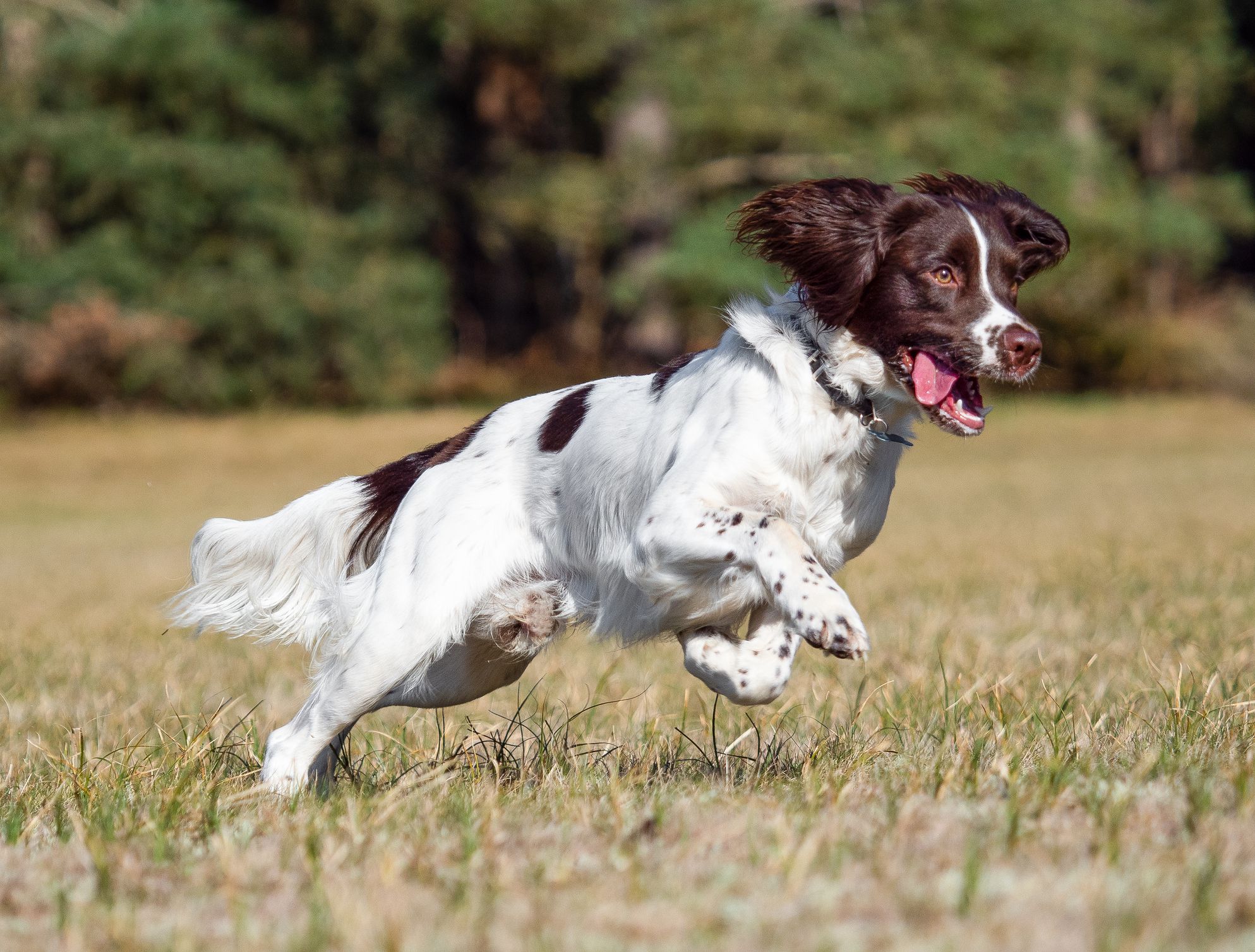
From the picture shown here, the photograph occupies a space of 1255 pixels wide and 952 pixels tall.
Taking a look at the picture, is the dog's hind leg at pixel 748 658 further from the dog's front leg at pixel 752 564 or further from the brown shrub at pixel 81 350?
the brown shrub at pixel 81 350

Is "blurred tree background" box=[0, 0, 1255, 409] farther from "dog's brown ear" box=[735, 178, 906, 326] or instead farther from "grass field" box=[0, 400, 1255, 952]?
"dog's brown ear" box=[735, 178, 906, 326]

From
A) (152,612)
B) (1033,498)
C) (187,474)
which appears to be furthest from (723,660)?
(187,474)

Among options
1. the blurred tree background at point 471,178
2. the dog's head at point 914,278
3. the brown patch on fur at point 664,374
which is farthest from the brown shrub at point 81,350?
the dog's head at point 914,278

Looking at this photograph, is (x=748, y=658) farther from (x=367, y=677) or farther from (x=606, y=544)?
(x=367, y=677)

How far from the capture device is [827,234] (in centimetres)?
364

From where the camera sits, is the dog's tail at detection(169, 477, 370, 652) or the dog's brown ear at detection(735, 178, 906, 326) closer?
the dog's brown ear at detection(735, 178, 906, 326)

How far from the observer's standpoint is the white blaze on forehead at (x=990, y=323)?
3422 millimetres

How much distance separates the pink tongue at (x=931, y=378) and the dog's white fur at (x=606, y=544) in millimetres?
58

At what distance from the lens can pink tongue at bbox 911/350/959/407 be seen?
3492 mm

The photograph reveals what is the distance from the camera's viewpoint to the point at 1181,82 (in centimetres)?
3238

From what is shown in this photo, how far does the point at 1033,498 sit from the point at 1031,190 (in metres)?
9.45

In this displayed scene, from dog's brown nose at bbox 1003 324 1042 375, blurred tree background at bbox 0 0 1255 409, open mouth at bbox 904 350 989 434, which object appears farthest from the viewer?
blurred tree background at bbox 0 0 1255 409

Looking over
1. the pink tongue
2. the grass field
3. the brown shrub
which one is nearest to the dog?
the pink tongue

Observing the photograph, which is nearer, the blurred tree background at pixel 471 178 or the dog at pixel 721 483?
the dog at pixel 721 483
